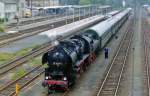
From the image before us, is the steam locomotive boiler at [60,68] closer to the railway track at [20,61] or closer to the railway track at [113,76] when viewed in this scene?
the railway track at [113,76]

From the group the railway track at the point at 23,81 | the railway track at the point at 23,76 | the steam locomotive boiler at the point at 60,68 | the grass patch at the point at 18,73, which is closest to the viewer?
the steam locomotive boiler at the point at 60,68

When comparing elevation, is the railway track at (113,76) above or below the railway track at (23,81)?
below

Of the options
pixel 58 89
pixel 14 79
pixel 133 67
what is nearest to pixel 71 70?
pixel 58 89

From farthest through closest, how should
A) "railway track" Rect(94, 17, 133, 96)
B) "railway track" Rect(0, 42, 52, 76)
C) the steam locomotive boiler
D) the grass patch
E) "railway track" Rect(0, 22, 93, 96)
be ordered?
"railway track" Rect(0, 42, 52, 76) → the grass patch → "railway track" Rect(0, 22, 93, 96) → "railway track" Rect(94, 17, 133, 96) → the steam locomotive boiler

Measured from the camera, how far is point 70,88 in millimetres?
26359

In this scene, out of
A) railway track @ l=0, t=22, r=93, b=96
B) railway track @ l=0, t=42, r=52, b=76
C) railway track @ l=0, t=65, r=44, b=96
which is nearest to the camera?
railway track @ l=0, t=65, r=44, b=96

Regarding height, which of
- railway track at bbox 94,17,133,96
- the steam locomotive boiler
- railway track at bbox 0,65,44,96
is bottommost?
railway track at bbox 94,17,133,96

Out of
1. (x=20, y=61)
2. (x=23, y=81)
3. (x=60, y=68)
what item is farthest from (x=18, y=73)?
(x=60, y=68)

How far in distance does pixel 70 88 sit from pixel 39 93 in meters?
2.40

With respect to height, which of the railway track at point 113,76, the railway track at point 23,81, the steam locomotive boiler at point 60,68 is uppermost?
the steam locomotive boiler at point 60,68

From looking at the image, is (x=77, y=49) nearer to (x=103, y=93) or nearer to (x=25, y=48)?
(x=103, y=93)

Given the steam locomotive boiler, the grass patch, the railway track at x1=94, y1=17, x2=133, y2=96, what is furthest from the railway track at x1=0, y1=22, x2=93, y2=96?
the railway track at x1=94, y1=17, x2=133, y2=96

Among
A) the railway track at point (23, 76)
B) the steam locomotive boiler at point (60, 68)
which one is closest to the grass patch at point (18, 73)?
the railway track at point (23, 76)

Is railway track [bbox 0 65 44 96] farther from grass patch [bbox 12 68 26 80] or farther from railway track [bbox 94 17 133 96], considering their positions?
railway track [bbox 94 17 133 96]
